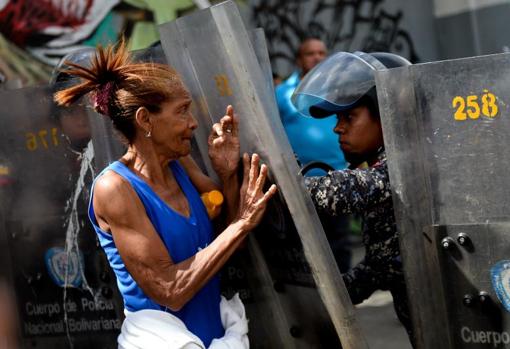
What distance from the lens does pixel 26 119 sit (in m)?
3.44

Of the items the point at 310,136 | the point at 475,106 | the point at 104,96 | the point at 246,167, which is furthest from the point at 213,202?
the point at 310,136

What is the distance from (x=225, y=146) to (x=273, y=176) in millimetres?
190

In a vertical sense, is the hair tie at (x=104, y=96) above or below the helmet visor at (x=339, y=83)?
above

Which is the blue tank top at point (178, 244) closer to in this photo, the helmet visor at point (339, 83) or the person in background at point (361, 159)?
the person in background at point (361, 159)

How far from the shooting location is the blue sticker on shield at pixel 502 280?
8.41 feet

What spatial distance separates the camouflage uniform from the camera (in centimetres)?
278

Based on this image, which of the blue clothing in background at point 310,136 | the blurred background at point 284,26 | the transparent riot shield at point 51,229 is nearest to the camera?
the transparent riot shield at point 51,229

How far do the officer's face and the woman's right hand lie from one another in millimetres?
368

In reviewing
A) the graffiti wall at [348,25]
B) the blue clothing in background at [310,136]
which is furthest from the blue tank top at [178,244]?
the graffiti wall at [348,25]

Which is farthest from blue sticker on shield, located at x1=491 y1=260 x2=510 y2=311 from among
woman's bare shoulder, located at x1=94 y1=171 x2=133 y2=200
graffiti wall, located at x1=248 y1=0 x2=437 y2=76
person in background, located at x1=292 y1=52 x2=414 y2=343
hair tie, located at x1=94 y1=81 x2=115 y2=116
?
graffiti wall, located at x1=248 y1=0 x2=437 y2=76

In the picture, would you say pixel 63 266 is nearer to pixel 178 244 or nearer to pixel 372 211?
pixel 178 244

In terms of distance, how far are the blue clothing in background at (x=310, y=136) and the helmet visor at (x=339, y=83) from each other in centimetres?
253

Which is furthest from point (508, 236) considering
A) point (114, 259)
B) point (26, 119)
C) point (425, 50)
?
point (425, 50)

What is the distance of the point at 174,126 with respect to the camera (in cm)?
268
